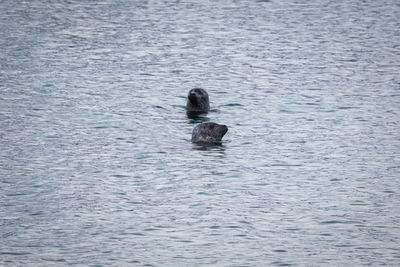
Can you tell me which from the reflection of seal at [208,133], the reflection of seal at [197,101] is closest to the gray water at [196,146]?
the reflection of seal at [208,133]

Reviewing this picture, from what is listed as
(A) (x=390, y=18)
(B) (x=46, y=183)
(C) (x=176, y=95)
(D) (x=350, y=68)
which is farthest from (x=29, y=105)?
(A) (x=390, y=18)

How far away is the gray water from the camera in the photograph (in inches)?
706

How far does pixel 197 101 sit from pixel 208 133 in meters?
4.20

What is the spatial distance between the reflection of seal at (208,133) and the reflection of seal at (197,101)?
3891mm

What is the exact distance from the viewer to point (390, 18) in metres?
46.2

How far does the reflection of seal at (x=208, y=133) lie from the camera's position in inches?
969

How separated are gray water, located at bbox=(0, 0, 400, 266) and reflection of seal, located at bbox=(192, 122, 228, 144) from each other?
1.07 ft

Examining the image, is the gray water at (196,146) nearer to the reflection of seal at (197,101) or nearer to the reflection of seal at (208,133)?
the reflection of seal at (208,133)

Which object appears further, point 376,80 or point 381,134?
point 376,80

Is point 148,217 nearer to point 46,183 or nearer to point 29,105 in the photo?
point 46,183

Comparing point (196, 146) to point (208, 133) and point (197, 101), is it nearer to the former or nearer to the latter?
point (208, 133)

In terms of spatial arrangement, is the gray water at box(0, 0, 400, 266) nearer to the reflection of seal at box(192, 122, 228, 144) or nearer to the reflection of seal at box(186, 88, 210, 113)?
the reflection of seal at box(192, 122, 228, 144)

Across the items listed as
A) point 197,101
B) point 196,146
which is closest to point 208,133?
point 196,146

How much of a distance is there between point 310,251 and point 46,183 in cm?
656
